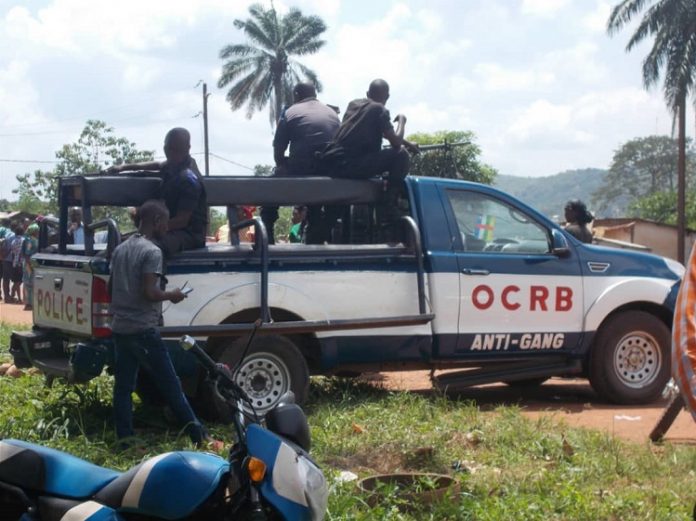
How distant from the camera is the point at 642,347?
8898 mm

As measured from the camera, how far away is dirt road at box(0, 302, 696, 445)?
7.72m

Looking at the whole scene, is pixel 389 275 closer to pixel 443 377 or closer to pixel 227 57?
pixel 443 377

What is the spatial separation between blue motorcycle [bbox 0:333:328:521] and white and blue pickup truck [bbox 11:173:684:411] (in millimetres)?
3477

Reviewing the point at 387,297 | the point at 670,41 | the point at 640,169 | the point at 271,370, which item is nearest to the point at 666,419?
the point at 387,297

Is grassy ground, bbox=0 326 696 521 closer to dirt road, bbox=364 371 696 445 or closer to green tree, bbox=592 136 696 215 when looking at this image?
dirt road, bbox=364 371 696 445

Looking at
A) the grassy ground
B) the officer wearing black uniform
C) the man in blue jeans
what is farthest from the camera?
the officer wearing black uniform

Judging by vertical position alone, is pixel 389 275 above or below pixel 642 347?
above

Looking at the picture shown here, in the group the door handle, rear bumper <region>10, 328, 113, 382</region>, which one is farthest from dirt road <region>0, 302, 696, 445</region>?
rear bumper <region>10, 328, 113, 382</region>

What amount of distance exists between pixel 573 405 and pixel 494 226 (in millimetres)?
1721

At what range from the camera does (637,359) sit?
8859 mm

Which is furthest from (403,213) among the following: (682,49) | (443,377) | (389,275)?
(682,49)

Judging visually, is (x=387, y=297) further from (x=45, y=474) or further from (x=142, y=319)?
(x=45, y=474)

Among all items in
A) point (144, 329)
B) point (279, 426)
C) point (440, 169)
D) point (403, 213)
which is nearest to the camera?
point (279, 426)

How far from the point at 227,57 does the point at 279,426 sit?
1897 inches
